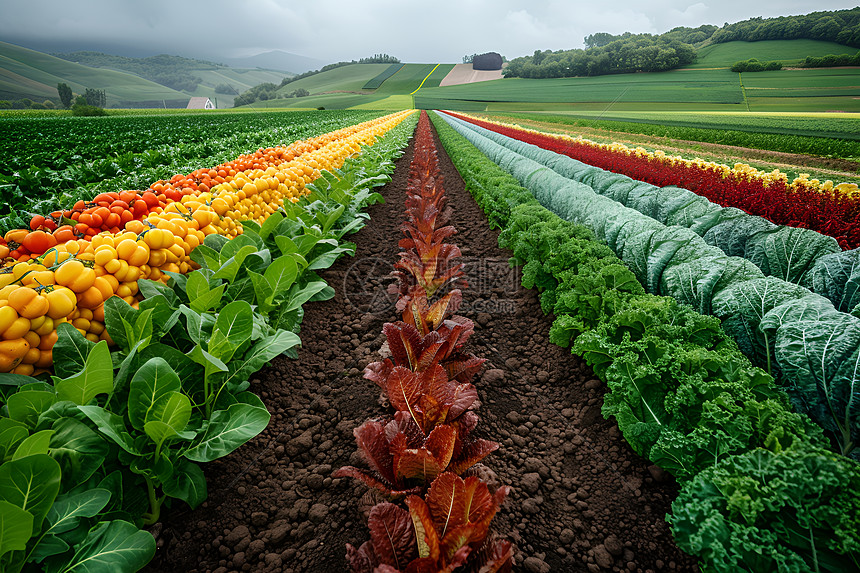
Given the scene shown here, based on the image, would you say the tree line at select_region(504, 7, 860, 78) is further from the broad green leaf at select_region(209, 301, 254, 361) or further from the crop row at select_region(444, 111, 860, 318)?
the broad green leaf at select_region(209, 301, 254, 361)

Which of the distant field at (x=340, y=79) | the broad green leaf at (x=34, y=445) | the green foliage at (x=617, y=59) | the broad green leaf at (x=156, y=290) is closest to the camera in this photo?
the broad green leaf at (x=34, y=445)

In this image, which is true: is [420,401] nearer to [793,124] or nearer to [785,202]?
[785,202]

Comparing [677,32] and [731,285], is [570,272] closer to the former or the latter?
[731,285]

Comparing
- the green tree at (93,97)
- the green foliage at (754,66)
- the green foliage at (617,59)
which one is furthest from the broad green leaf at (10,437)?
the green tree at (93,97)

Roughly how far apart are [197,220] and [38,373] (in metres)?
1.73

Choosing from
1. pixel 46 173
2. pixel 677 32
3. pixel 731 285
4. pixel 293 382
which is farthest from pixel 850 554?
pixel 677 32

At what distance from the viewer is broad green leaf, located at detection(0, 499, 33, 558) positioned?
1.09 meters

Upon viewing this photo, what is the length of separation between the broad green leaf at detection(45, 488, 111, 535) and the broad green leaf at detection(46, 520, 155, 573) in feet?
0.27

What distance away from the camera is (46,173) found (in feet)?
24.8

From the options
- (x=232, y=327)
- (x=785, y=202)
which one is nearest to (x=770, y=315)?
(x=232, y=327)

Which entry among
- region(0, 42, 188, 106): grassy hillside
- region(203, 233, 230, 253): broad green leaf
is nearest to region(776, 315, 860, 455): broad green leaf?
region(203, 233, 230, 253): broad green leaf

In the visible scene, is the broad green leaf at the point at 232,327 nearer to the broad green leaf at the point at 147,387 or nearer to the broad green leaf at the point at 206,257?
the broad green leaf at the point at 147,387

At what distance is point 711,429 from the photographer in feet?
5.68

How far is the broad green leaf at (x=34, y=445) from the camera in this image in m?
1.27
